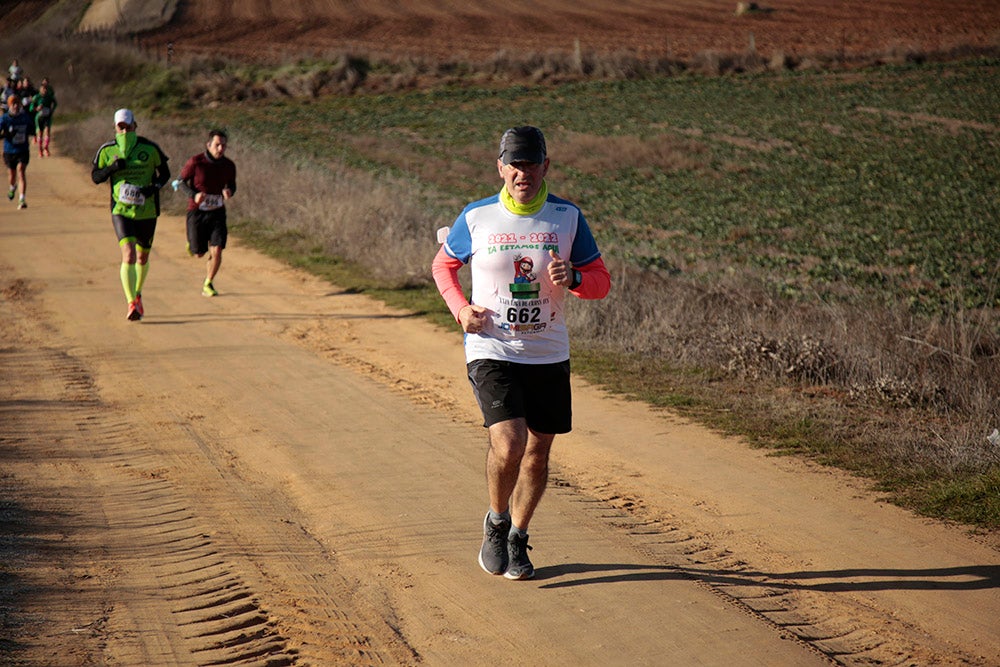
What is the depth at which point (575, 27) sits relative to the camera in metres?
69.9

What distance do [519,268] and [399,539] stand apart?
75.2 inches

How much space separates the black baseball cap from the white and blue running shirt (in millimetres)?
259

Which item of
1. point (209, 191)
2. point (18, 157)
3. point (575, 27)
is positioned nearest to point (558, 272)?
point (209, 191)

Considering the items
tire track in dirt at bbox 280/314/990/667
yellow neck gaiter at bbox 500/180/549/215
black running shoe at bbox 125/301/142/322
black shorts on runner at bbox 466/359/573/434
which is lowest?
tire track in dirt at bbox 280/314/990/667

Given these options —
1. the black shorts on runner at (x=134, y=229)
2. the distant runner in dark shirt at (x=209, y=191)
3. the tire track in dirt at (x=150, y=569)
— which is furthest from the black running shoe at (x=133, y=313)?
the tire track in dirt at (x=150, y=569)

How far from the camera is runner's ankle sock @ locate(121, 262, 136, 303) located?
515 inches

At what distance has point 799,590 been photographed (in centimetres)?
573

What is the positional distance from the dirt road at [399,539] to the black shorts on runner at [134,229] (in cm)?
213

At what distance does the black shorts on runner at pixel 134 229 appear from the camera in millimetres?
12852

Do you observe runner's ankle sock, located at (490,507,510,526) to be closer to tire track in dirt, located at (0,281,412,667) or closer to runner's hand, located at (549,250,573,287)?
tire track in dirt, located at (0,281,412,667)

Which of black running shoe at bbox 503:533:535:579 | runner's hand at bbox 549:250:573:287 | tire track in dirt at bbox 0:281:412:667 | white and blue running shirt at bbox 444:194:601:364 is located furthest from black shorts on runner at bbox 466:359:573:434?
tire track in dirt at bbox 0:281:412:667

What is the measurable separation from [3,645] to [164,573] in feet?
3.47

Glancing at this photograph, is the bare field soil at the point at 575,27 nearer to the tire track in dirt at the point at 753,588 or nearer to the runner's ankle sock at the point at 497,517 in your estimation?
the tire track in dirt at the point at 753,588

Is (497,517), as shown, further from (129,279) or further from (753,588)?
(129,279)
